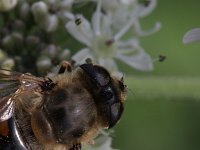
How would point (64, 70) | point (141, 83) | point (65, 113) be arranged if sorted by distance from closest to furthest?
point (65, 113) → point (64, 70) → point (141, 83)

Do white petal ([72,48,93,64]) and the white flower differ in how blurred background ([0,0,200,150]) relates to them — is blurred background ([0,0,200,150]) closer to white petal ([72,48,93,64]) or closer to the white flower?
the white flower

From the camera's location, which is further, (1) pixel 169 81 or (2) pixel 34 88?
(1) pixel 169 81

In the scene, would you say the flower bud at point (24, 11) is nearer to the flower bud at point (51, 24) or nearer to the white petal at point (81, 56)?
the flower bud at point (51, 24)

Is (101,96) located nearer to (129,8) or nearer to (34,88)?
(34,88)

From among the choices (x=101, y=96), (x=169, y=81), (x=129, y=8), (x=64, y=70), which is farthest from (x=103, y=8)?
(x=101, y=96)

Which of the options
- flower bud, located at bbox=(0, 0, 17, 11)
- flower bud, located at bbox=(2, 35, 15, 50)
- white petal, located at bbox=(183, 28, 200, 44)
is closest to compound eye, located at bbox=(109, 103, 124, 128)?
white petal, located at bbox=(183, 28, 200, 44)

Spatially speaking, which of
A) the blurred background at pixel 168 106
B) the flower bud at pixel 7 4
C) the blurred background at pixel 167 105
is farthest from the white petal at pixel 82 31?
the blurred background at pixel 168 106

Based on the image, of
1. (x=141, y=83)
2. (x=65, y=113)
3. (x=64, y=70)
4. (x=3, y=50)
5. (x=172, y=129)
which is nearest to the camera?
(x=65, y=113)
